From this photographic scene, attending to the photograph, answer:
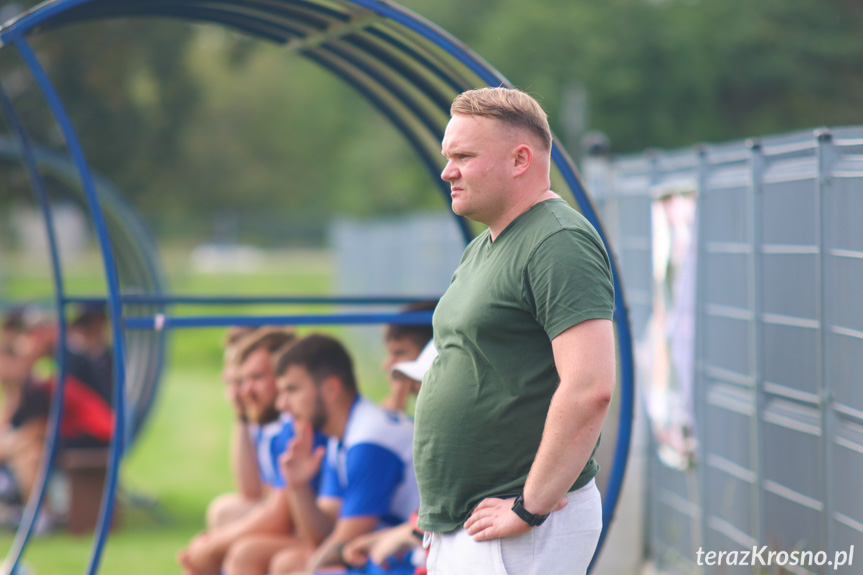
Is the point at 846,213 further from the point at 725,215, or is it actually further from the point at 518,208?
the point at 518,208

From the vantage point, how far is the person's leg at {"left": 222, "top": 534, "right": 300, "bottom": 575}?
4754 mm

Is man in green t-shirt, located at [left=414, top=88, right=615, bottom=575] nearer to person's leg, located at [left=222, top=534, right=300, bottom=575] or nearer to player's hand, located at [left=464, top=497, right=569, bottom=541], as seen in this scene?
player's hand, located at [left=464, top=497, right=569, bottom=541]

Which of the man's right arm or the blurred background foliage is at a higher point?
the blurred background foliage

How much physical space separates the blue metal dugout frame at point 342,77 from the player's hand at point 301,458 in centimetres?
68

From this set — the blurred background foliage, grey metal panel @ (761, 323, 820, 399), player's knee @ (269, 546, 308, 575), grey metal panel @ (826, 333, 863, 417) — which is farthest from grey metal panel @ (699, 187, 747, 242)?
the blurred background foliage

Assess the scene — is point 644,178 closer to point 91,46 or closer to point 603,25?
point 91,46

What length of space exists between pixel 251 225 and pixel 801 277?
117ft

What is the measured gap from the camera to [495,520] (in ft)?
8.40

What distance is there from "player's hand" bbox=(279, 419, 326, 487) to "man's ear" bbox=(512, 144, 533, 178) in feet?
7.64

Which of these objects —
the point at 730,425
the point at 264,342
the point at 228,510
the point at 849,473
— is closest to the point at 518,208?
the point at 849,473

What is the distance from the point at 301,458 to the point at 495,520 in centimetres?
230

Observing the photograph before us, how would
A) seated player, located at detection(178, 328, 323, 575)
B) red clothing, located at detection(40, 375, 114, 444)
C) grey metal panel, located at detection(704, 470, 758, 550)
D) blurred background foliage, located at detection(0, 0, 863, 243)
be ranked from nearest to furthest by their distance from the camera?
grey metal panel, located at detection(704, 470, 758, 550) → seated player, located at detection(178, 328, 323, 575) → red clothing, located at detection(40, 375, 114, 444) → blurred background foliage, located at detection(0, 0, 863, 243)

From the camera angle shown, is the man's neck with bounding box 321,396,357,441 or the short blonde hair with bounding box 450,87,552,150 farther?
the man's neck with bounding box 321,396,357,441

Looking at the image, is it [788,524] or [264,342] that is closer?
[788,524]
